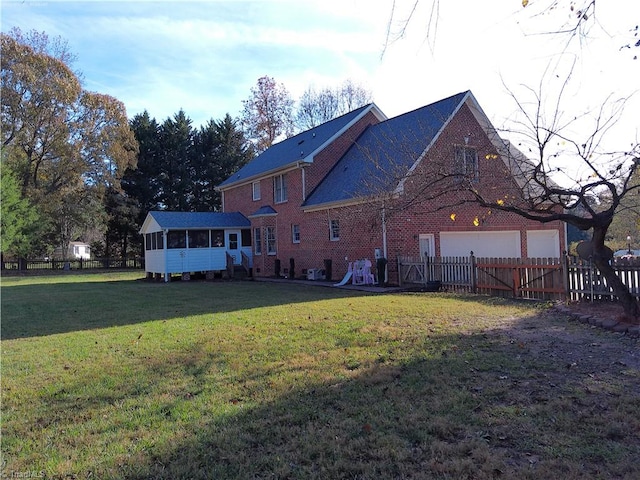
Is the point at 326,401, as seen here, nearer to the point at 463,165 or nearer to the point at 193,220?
the point at 463,165

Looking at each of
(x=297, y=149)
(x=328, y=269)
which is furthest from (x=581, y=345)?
(x=297, y=149)

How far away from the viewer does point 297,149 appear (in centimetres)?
2492

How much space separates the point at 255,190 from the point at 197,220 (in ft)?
13.0

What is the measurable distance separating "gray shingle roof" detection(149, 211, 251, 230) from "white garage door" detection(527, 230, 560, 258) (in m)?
14.9

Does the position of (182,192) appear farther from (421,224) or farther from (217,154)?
(421,224)

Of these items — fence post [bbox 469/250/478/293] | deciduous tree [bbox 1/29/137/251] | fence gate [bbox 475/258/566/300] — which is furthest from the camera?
deciduous tree [bbox 1/29/137/251]

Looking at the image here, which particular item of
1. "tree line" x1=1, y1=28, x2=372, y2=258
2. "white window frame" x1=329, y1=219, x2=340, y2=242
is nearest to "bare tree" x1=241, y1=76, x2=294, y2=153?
"tree line" x1=1, y1=28, x2=372, y2=258

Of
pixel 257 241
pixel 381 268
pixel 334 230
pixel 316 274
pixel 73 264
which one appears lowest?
pixel 316 274

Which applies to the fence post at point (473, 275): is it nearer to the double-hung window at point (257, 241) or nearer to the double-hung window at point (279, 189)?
the double-hung window at point (279, 189)

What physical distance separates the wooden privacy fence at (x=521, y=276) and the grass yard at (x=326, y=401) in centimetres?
211

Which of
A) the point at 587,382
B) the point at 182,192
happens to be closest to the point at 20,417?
the point at 587,382

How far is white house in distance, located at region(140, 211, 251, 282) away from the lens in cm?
2377

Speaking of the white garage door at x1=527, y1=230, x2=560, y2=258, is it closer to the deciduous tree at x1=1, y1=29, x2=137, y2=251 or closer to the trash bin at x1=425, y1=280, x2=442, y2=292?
the trash bin at x1=425, y1=280, x2=442, y2=292

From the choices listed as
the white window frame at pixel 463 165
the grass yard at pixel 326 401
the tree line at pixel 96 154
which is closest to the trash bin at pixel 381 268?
the white window frame at pixel 463 165
